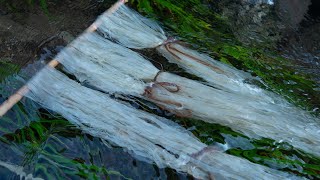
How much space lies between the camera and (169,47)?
15.7 ft

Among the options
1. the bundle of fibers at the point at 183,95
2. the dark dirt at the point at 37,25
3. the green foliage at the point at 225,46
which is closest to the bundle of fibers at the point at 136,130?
the bundle of fibers at the point at 183,95

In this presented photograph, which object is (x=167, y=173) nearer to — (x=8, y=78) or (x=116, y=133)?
(x=116, y=133)

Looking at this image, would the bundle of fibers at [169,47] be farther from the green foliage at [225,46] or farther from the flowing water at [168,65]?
the green foliage at [225,46]

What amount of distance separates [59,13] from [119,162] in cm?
270

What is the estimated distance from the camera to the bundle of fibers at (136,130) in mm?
3477

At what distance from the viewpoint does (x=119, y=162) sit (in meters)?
3.62

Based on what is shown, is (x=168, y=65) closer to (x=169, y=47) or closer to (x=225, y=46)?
(x=169, y=47)

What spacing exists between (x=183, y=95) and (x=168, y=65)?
2.13ft

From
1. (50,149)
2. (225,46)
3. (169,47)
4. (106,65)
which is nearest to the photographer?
(50,149)

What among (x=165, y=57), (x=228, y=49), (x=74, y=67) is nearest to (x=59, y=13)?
(x=74, y=67)

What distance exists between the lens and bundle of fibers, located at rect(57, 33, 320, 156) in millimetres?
3814

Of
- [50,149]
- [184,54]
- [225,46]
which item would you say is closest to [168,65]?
[184,54]

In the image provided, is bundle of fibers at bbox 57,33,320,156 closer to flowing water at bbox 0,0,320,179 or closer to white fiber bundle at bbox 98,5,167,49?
flowing water at bbox 0,0,320,179

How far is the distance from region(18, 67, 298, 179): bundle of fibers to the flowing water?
0.28 ft
